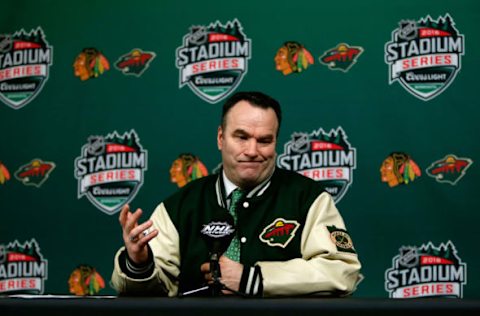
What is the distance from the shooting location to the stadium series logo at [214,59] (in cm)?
321

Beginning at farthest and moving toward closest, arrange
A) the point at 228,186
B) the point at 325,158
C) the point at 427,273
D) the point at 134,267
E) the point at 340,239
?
1. the point at 325,158
2. the point at 427,273
3. the point at 228,186
4. the point at 340,239
5. the point at 134,267

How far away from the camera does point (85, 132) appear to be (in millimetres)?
3295

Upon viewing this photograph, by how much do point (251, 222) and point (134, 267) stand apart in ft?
1.51

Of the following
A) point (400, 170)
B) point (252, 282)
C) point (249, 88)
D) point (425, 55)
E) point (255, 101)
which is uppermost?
point (425, 55)

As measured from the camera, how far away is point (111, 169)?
10.8 ft

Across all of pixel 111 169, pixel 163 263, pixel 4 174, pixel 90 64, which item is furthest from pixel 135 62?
pixel 163 263

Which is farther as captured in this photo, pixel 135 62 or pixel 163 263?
pixel 135 62

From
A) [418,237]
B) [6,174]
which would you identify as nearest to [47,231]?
[6,174]

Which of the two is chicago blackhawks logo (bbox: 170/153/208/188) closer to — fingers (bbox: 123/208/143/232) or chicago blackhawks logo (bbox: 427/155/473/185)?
chicago blackhawks logo (bbox: 427/155/473/185)

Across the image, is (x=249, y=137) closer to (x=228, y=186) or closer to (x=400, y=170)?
(x=228, y=186)

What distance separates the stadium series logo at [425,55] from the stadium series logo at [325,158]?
39 cm

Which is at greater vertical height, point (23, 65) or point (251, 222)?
point (23, 65)

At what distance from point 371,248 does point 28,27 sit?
206 cm

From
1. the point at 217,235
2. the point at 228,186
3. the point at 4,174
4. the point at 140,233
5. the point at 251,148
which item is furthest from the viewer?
the point at 4,174
